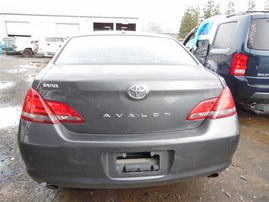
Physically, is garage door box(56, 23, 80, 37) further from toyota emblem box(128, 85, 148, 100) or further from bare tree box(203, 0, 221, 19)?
toyota emblem box(128, 85, 148, 100)

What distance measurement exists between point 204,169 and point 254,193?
2.94 feet

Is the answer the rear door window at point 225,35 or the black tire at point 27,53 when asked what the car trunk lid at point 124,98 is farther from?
the black tire at point 27,53

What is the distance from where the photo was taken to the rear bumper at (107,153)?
5.40ft

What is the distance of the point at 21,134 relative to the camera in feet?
5.74

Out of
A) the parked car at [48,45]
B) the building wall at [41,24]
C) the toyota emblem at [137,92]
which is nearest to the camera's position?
the toyota emblem at [137,92]

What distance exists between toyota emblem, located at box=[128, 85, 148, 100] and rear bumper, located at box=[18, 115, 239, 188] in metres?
0.28

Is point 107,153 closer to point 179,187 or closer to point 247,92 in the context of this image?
point 179,187

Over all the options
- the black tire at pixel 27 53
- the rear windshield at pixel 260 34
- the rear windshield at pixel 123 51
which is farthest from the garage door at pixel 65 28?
the rear windshield at pixel 123 51

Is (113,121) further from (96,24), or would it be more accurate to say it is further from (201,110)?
(96,24)

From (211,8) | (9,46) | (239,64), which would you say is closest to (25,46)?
(9,46)

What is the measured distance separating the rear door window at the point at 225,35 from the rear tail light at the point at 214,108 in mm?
2415

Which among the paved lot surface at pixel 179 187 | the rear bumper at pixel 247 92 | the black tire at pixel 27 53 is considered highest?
the rear bumper at pixel 247 92

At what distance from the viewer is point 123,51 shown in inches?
95.0

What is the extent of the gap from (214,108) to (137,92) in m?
0.61
